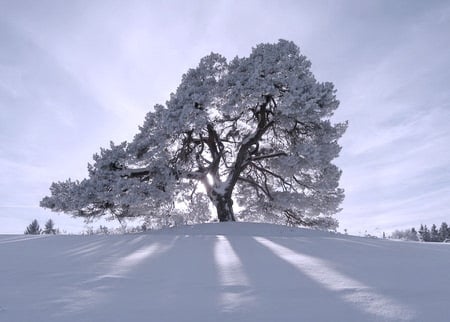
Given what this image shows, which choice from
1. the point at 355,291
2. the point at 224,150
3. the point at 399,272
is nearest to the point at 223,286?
the point at 355,291

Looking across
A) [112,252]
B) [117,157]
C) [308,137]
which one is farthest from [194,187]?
[112,252]

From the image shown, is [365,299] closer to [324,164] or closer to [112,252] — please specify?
[112,252]

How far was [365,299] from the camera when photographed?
81.1 inches

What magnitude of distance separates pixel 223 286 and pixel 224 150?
43.5ft

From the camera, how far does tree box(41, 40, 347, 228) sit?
1252 centimetres

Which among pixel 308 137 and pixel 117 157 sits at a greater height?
pixel 308 137

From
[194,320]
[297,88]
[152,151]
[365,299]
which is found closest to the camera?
[194,320]

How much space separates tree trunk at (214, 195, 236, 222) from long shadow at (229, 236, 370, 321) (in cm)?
1012

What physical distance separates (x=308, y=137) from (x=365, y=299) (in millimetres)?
12331

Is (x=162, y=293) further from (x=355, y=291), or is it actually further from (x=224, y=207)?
(x=224, y=207)

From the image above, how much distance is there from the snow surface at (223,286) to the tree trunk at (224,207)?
362 inches

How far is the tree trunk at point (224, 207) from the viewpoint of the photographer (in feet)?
43.3

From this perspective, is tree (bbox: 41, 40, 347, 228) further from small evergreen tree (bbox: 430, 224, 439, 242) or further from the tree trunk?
small evergreen tree (bbox: 430, 224, 439, 242)

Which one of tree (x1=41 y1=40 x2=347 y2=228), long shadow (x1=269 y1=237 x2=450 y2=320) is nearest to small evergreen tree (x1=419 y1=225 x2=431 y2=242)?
tree (x1=41 y1=40 x2=347 y2=228)
